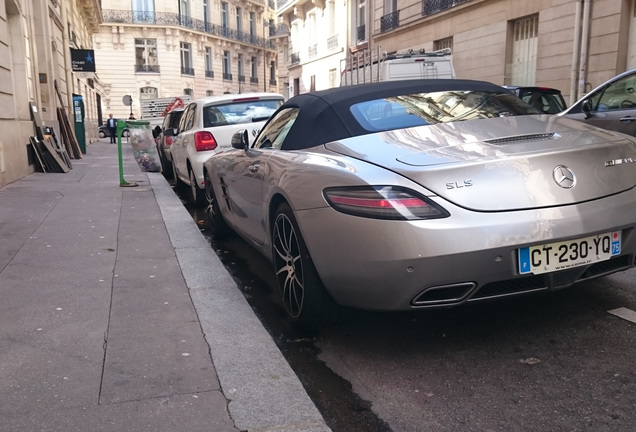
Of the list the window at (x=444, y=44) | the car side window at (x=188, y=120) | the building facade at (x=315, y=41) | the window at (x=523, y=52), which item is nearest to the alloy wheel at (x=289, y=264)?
the car side window at (x=188, y=120)

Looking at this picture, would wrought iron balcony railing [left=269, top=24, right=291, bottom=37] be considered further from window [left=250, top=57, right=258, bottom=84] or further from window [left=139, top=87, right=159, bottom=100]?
window [left=139, top=87, right=159, bottom=100]

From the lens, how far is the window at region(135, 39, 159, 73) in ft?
166

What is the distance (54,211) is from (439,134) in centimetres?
611

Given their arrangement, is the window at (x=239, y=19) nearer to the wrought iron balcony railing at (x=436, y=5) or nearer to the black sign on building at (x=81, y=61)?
the black sign on building at (x=81, y=61)

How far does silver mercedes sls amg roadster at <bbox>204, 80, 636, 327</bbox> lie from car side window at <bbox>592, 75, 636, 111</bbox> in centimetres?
463

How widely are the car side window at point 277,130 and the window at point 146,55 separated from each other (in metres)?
49.3

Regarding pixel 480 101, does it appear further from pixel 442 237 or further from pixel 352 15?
pixel 352 15

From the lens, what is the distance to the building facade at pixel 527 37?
1484 cm

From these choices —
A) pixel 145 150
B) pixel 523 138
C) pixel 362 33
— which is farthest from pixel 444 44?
pixel 523 138

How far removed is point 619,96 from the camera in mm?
7668

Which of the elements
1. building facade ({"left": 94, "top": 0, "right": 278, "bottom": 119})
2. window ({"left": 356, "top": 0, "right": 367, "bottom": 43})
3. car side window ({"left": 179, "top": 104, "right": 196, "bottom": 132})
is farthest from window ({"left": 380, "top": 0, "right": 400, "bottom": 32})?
building facade ({"left": 94, "top": 0, "right": 278, "bottom": 119})

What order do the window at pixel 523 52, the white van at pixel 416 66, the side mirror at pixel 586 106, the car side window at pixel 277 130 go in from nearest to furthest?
the car side window at pixel 277 130, the side mirror at pixel 586 106, the white van at pixel 416 66, the window at pixel 523 52

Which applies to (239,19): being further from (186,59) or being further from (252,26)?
(186,59)

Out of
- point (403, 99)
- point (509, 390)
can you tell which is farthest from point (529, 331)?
point (403, 99)
